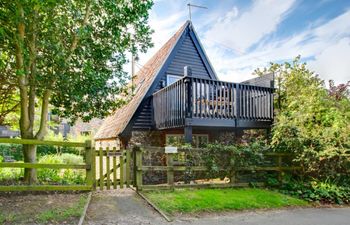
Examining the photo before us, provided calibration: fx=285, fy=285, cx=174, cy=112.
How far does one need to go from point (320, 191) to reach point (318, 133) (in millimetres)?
1788

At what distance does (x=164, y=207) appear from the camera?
6.91 m

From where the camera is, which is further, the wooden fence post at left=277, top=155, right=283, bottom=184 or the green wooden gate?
the wooden fence post at left=277, top=155, right=283, bottom=184

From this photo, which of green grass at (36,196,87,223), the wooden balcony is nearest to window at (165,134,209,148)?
the wooden balcony

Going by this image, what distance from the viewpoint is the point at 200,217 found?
6.55 m

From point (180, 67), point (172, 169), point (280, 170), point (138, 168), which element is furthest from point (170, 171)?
point (180, 67)

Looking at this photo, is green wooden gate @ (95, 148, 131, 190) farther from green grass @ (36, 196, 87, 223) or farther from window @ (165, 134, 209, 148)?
window @ (165, 134, 209, 148)

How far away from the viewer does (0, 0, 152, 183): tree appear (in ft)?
25.5

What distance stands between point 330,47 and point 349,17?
2.07m

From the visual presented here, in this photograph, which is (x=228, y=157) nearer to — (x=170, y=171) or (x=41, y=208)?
(x=170, y=171)

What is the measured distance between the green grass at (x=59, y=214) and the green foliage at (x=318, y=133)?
271 inches

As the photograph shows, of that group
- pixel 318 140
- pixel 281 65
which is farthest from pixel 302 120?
pixel 281 65

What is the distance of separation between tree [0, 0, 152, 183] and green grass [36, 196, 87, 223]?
278 cm

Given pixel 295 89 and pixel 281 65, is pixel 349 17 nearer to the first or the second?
pixel 295 89

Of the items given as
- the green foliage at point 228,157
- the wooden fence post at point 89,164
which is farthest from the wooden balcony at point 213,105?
the wooden fence post at point 89,164
